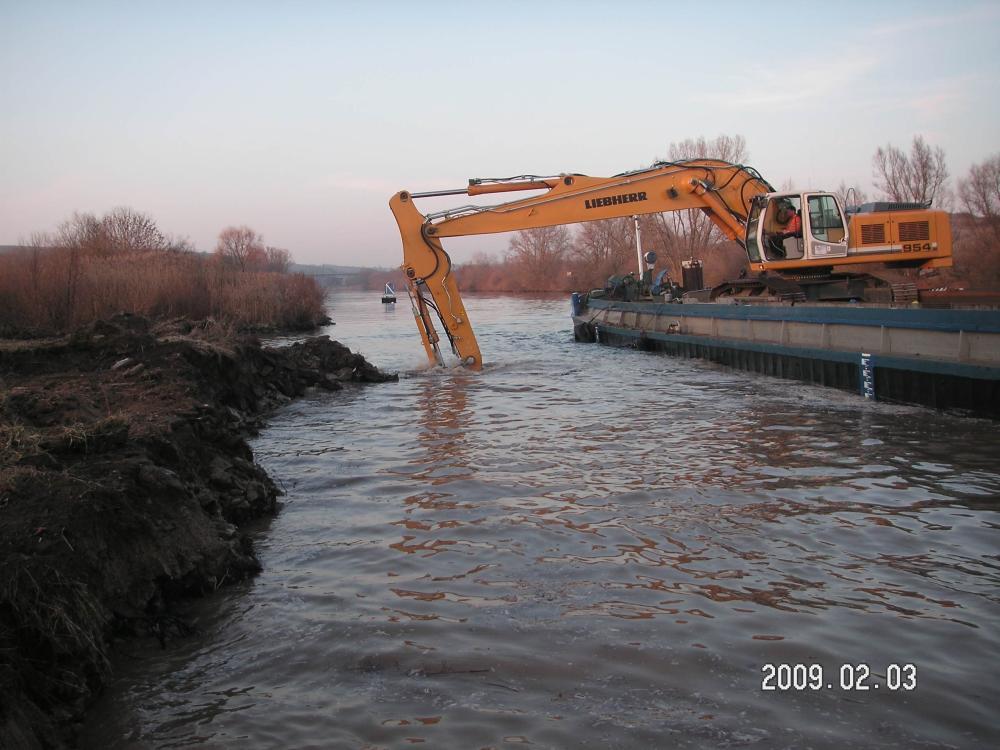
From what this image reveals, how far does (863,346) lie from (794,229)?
384 cm

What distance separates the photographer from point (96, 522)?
15.4 feet

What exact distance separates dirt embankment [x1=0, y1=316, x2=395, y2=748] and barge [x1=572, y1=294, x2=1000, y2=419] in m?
8.44

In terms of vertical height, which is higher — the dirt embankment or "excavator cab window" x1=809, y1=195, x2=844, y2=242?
"excavator cab window" x1=809, y1=195, x2=844, y2=242

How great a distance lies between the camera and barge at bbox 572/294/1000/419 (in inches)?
402

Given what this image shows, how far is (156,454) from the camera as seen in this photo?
6328 mm

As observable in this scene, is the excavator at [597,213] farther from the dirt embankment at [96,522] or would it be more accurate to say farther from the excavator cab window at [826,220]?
the dirt embankment at [96,522]

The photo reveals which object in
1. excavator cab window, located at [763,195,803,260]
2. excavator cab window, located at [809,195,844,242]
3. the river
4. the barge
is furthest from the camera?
excavator cab window, located at [763,195,803,260]

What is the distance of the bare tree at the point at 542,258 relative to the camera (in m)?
82.8

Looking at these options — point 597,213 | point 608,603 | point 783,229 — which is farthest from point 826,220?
point 608,603

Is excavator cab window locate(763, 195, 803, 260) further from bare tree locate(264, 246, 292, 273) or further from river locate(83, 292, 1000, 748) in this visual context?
bare tree locate(264, 246, 292, 273)

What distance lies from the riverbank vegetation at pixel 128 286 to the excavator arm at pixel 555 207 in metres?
6.34

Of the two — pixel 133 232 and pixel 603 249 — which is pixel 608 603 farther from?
pixel 603 249

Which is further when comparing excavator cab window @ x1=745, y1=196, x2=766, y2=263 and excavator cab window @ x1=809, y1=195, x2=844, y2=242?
excavator cab window @ x1=745, y1=196, x2=766, y2=263
